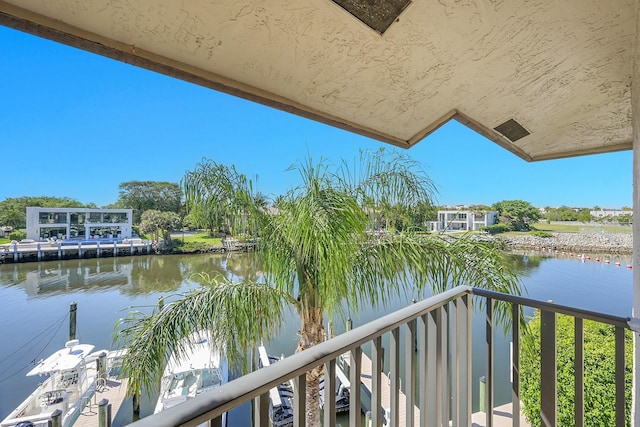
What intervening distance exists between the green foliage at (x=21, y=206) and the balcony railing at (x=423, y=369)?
17593 millimetres

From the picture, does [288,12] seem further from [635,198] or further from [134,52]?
[635,198]

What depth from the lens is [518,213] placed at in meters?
7.92

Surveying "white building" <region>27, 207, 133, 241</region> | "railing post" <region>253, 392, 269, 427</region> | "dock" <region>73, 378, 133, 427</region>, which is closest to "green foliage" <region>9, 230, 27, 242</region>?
"white building" <region>27, 207, 133, 241</region>

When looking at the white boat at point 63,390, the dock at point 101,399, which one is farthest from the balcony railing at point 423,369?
the white boat at point 63,390

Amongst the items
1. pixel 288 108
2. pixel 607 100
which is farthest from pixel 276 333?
pixel 607 100

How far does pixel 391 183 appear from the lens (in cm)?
265

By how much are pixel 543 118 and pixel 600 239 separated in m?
9.04

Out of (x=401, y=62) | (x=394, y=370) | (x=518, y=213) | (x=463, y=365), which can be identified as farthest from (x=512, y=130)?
(x=518, y=213)

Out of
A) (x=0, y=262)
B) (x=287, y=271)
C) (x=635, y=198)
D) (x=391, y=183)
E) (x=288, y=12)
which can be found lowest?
(x=0, y=262)

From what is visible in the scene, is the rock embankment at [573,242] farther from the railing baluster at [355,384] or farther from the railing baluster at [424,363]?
the railing baluster at [355,384]

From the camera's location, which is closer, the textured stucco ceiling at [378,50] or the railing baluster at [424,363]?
the textured stucco ceiling at [378,50]

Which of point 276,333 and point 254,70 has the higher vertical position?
point 254,70

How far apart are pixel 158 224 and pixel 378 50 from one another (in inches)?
586

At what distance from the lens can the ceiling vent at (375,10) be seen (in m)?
0.87
